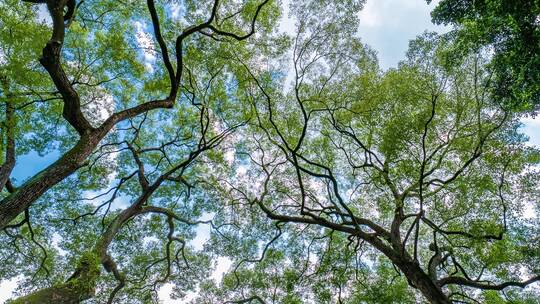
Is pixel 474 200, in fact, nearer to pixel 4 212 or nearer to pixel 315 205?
pixel 315 205

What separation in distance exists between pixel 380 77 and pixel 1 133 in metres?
9.91

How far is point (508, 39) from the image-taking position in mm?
5895

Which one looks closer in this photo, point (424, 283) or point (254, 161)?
point (424, 283)

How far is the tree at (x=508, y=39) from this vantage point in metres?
5.31

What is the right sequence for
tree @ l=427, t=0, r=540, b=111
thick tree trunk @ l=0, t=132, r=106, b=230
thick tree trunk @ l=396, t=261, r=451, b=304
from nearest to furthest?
thick tree trunk @ l=0, t=132, r=106, b=230 → tree @ l=427, t=0, r=540, b=111 → thick tree trunk @ l=396, t=261, r=451, b=304

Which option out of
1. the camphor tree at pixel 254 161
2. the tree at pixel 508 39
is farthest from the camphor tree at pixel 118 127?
the tree at pixel 508 39

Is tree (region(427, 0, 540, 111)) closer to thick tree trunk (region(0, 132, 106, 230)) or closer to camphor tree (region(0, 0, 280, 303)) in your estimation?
camphor tree (region(0, 0, 280, 303))

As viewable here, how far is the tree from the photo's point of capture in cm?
531

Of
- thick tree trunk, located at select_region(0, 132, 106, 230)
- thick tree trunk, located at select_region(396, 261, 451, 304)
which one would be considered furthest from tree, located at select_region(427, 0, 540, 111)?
thick tree trunk, located at select_region(0, 132, 106, 230)

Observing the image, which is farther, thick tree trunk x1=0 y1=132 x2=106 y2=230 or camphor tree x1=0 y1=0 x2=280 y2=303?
camphor tree x1=0 y1=0 x2=280 y2=303

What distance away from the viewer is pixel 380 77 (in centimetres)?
958

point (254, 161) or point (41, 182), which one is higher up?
point (254, 161)

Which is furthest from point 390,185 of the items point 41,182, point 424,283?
point 41,182

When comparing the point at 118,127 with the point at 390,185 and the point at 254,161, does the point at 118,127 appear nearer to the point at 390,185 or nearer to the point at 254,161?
the point at 254,161
